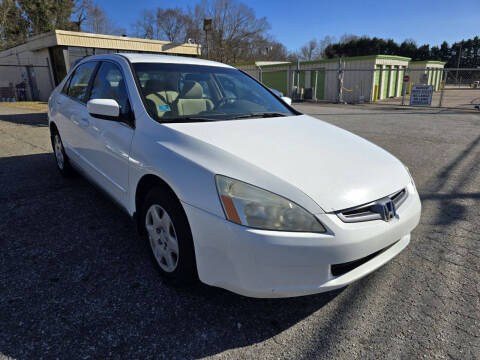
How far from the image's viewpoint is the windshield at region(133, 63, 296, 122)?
8.64ft

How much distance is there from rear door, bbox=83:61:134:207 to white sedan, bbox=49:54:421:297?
1cm

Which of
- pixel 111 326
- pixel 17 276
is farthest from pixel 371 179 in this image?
pixel 17 276

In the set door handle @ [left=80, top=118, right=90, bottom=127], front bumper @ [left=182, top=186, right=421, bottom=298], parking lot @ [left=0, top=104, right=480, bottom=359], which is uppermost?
door handle @ [left=80, top=118, right=90, bottom=127]

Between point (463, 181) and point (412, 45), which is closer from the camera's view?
point (463, 181)

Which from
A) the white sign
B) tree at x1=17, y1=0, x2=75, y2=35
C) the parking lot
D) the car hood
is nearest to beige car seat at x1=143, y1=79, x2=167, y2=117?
the car hood

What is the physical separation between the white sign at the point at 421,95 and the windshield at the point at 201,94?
15.8 meters

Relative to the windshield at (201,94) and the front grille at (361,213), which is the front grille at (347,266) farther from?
the windshield at (201,94)

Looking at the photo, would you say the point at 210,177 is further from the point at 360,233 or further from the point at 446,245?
the point at 446,245

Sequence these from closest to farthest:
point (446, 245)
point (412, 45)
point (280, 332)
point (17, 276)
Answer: point (280, 332)
point (17, 276)
point (446, 245)
point (412, 45)

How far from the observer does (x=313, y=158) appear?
6.99ft

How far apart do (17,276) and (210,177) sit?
1.70m

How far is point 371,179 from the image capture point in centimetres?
204

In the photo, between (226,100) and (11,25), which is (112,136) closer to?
(226,100)

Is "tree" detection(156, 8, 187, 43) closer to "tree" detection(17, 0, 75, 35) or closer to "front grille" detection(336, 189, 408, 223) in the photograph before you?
"tree" detection(17, 0, 75, 35)
